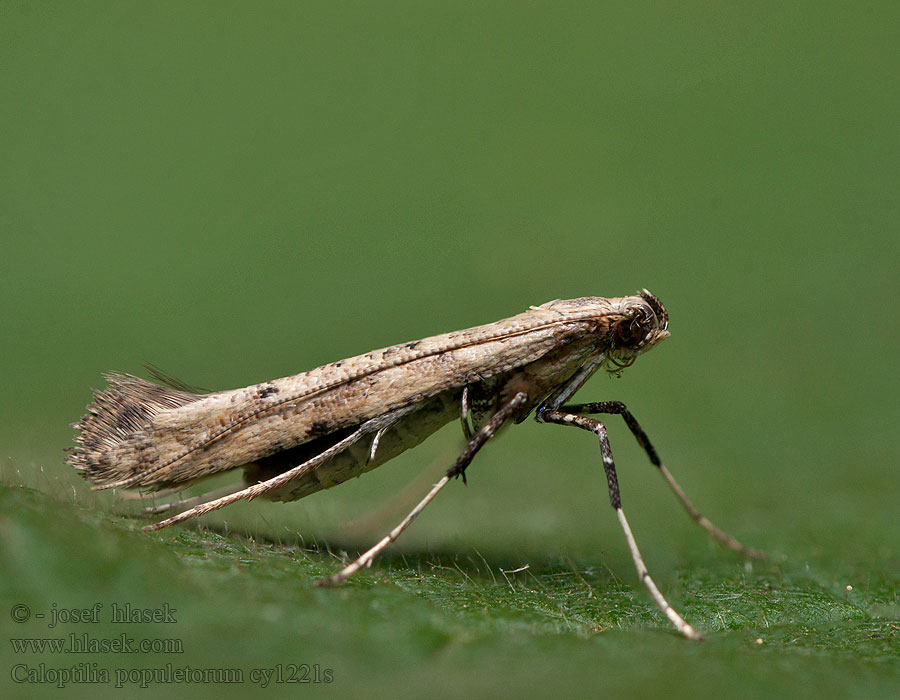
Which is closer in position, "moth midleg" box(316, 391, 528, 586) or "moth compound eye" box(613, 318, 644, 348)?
"moth midleg" box(316, 391, 528, 586)

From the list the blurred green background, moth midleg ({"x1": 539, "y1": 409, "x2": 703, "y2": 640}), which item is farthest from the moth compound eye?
the blurred green background

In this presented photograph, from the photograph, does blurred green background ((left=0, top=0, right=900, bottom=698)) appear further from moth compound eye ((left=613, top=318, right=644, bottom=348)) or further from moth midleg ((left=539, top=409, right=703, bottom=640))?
moth compound eye ((left=613, top=318, right=644, bottom=348))

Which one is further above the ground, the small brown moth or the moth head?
the moth head

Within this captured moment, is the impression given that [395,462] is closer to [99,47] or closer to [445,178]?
[445,178]

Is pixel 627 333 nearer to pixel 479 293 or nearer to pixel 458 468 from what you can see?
pixel 458 468

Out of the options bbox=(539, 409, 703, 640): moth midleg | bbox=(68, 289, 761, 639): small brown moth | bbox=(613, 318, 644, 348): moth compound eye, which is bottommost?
bbox=(539, 409, 703, 640): moth midleg

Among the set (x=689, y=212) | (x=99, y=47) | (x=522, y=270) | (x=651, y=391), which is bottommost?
(x=651, y=391)

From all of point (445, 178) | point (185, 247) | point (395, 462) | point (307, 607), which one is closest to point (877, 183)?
point (445, 178)
